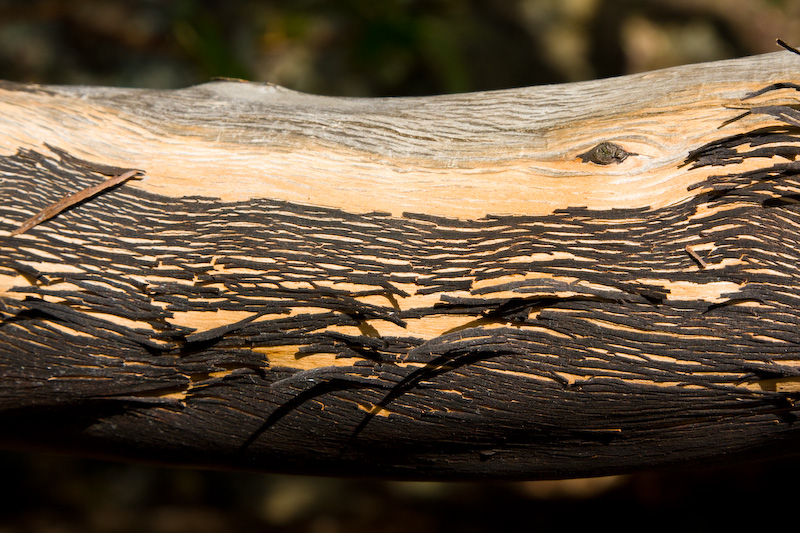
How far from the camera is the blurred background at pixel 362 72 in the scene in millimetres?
2809

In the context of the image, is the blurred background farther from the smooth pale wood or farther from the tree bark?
the tree bark

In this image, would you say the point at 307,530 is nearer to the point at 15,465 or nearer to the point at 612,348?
the point at 15,465

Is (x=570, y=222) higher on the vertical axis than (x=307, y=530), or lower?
higher

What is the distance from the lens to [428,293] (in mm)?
886

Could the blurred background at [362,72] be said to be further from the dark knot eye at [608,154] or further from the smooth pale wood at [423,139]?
the dark knot eye at [608,154]

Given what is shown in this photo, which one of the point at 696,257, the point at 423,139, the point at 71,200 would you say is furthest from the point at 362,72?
the point at 696,257

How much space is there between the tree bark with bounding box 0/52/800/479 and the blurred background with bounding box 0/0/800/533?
1681 millimetres

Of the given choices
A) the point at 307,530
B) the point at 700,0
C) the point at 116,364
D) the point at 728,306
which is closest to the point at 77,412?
the point at 116,364

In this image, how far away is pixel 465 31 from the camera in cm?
353

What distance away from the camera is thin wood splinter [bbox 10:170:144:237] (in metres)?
0.91

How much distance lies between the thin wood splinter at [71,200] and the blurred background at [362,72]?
5.30 feet

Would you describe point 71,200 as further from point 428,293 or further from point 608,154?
point 608,154

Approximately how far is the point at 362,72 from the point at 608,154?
2.70m

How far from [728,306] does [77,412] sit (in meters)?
0.95
